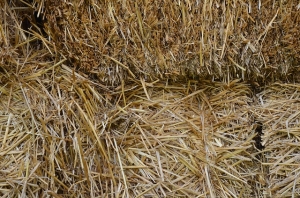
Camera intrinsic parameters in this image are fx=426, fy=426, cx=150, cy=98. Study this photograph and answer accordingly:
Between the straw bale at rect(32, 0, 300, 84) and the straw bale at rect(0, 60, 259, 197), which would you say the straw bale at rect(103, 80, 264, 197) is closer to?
the straw bale at rect(0, 60, 259, 197)

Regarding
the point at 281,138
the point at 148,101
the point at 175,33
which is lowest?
the point at 281,138

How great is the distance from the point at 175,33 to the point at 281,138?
525 mm

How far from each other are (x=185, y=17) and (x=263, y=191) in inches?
25.8

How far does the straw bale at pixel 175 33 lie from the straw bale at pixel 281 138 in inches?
5.6

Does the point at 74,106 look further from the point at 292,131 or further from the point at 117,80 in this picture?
the point at 292,131

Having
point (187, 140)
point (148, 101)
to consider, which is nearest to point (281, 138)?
point (187, 140)

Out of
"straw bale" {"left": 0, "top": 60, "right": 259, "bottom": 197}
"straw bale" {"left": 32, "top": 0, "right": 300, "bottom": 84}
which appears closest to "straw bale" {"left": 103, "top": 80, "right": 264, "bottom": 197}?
"straw bale" {"left": 0, "top": 60, "right": 259, "bottom": 197}

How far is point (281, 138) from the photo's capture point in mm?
1497

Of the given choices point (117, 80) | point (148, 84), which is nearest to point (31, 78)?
point (117, 80)

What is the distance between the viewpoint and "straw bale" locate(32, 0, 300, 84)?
1.41m

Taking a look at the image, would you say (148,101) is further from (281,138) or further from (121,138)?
(281,138)

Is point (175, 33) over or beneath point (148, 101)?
over

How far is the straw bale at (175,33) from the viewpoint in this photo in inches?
55.7

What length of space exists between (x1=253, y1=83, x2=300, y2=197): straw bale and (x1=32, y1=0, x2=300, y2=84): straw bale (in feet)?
0.46
